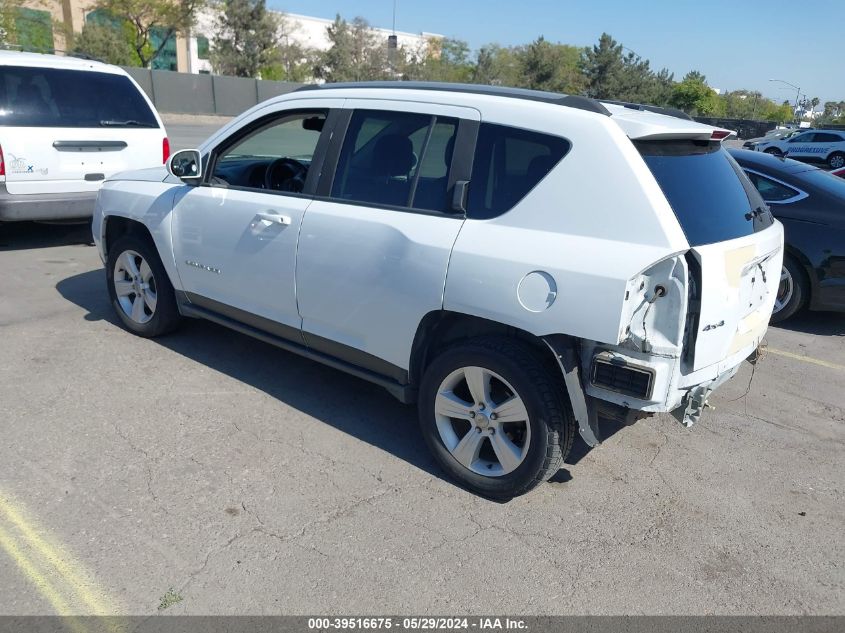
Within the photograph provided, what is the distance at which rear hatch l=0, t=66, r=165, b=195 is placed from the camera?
6879 millimetres

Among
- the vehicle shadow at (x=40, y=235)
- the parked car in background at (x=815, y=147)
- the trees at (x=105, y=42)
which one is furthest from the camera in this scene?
the trees at (x=105, y=42)

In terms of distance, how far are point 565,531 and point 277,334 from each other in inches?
83.3

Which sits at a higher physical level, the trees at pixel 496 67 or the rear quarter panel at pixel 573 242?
the trees at pixel 496 67

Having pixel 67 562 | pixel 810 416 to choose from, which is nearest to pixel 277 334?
pixel 67 562

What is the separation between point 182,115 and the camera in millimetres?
41875

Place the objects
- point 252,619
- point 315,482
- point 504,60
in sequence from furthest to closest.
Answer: point 504,60 → point 315,482 → point 252,619

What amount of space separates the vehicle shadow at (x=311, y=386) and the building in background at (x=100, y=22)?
1788 cm

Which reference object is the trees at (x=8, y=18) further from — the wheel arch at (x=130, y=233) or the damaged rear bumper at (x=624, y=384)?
the damaged rear bumper at (x=624, y=384)

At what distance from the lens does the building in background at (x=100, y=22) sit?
146ft

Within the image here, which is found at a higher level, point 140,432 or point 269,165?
point 269,165

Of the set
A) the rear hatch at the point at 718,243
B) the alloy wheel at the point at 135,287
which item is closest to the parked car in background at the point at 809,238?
the rear hatch at the point at 718,243

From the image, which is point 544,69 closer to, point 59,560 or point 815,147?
point 815,147

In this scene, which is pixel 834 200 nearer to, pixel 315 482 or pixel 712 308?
pixel 712 308

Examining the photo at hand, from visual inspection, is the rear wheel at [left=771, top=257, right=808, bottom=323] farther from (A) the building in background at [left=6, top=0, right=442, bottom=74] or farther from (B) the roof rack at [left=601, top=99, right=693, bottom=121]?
(A) the building in background at [left=6, top=0, right=442, bottom=74]
